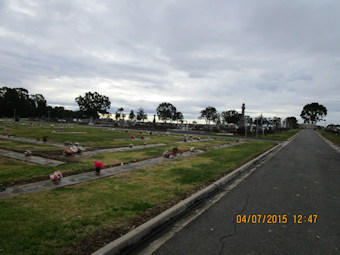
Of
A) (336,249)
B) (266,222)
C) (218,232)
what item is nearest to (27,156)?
(218,232)

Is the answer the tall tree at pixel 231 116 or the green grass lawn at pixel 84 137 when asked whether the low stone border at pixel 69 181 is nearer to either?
the green grass lawn at pixel 84 137

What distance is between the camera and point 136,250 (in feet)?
9.64

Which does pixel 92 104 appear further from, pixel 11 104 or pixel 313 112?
pixel 313 112

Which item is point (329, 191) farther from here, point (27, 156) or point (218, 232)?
point (27, 156)

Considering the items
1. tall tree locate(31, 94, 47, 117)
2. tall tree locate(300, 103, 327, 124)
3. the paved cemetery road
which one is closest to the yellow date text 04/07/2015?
the paved cemetery road

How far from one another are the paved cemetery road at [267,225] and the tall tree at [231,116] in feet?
326

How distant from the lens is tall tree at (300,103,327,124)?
436 feet

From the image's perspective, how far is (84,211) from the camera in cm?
377

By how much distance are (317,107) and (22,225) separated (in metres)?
169

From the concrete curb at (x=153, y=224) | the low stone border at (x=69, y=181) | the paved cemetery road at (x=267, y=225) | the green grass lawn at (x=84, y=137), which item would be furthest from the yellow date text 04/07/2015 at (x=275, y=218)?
the green grass lawn at (x=84, y=137)

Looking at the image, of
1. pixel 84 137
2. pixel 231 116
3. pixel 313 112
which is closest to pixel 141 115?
pixel 231 116

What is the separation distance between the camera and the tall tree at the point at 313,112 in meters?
133

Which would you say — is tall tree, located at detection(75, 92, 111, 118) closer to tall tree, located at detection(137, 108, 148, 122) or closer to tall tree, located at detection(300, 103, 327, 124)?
tall tree, located at detection(137, 108, 148, 122)

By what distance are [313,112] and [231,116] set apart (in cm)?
7453
